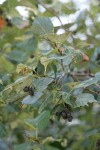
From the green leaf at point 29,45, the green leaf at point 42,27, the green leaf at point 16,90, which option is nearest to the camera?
the green leaf at point 16,90

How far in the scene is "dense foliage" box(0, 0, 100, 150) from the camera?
1.12m

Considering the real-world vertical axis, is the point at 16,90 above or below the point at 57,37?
below

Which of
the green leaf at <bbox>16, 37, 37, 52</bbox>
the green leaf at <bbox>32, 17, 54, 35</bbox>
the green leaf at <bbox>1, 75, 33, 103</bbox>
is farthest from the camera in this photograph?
the green leaf at <bbox>16, 37, 37, 52</bbox>

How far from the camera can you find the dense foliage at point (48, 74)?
112cm

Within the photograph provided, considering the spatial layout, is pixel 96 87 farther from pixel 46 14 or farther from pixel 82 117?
pixel 82 117

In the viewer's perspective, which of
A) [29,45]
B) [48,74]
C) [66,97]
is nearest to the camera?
[66,97]

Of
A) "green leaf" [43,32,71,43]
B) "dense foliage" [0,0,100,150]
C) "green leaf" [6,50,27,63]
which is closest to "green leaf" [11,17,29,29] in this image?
"dense foliage" [0,0,100,150]

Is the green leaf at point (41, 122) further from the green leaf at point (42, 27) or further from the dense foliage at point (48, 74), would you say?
the green leaf at point (42, 27)

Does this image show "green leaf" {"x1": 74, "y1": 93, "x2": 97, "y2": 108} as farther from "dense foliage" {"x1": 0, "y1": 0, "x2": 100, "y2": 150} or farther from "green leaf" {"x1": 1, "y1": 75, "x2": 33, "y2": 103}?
"green leaf" {"x1": 1, "y1": 75, "x2": 33, "y2": 103}

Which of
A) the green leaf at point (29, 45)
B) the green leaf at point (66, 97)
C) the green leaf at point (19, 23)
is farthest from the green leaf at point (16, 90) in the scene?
the green leaf at point (19, 23)

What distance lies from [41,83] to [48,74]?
0.34 feet

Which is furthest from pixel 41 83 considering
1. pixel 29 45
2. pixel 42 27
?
pixel 29 45

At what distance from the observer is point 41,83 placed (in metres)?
1.10

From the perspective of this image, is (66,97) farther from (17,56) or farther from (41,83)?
(17,56)
